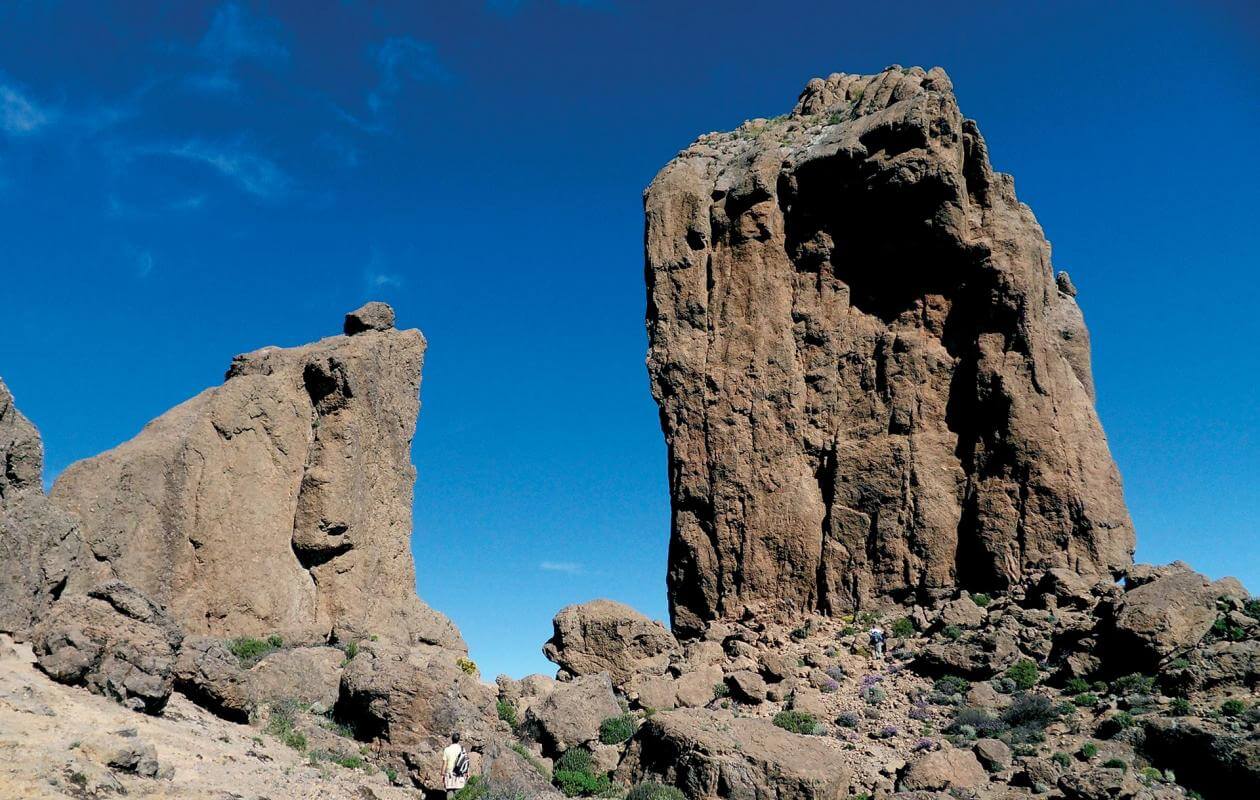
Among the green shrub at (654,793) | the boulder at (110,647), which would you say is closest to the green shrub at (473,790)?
the green shrub at (654,793)

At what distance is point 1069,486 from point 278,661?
75.4 feet

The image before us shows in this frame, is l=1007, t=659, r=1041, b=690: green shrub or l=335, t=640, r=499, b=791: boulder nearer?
l=335, t=640, r=499, b=791: boulder

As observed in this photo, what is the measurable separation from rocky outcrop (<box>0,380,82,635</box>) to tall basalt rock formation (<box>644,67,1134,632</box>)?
19.8 meters

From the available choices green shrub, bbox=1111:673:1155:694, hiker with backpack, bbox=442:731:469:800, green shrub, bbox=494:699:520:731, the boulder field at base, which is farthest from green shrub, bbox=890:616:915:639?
hiker with backpack, bbox=442:731:469:800

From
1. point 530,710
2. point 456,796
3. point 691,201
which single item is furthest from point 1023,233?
point 456,796

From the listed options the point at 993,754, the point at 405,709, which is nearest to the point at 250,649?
the point at 405,709

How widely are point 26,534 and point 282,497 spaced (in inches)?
392

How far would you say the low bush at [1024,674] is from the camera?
25094 millimetres

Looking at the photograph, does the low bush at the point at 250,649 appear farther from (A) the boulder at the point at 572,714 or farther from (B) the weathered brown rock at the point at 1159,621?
(B) the weathered brown rock at the point at 1159,621

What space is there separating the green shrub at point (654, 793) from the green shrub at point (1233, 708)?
1219 centimetres

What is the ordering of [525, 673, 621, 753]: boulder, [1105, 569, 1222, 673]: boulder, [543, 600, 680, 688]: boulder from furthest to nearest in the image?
[543, 600, 680, 688]: boulder → [1105, 569, 1222, 673]: boulder → [525, 673, 621, 753]: boulder

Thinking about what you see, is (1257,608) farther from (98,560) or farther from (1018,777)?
(98,560)

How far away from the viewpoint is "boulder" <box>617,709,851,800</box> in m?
18.3

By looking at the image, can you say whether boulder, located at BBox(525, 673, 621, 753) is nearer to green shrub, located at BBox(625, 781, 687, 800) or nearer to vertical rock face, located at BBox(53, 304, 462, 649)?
green shrub, located at BBox(625, 781, 687, 800)
